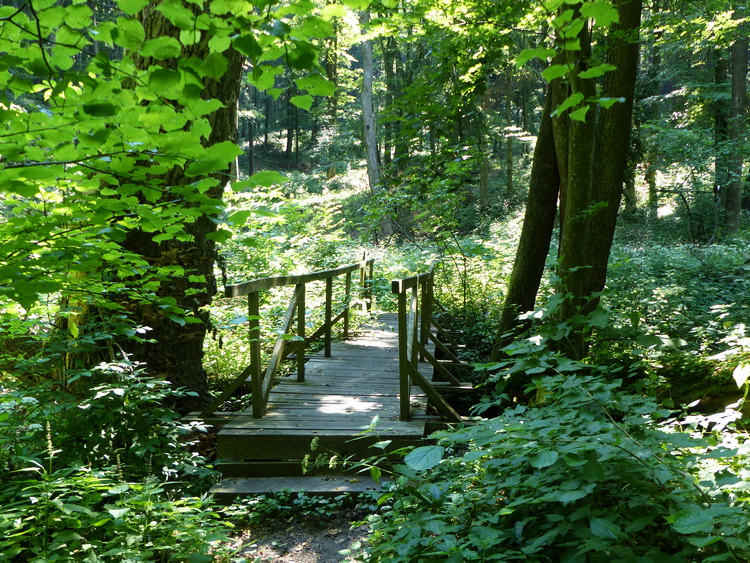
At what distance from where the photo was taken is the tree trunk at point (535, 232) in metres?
6.38

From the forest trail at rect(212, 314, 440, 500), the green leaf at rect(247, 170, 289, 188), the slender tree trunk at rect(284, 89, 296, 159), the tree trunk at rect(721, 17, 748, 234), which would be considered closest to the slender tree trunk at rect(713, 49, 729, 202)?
the tree trunk at rect(721, 17, 748, 234)

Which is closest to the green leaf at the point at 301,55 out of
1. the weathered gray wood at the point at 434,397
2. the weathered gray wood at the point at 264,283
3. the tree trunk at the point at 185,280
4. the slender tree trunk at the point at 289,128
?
the weathered gray wood at the point at 264,283

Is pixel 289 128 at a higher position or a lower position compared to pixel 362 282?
higher

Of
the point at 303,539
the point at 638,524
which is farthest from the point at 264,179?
the point at 303,539

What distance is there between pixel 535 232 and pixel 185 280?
14.0 feet

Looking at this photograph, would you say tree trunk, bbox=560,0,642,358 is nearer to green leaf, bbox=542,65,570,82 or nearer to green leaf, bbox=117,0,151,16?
green leaf, bbox=542,65,570,82

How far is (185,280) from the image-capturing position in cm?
520

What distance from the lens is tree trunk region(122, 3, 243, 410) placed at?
16.0 ft

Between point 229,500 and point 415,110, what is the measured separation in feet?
17.5

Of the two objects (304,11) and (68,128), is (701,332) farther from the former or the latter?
(68,128)

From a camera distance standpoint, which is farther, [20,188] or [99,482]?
[99,482]

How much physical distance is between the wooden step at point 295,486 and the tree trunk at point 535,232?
290 centimetres

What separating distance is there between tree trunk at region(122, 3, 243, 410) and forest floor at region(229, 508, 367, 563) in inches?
74.7

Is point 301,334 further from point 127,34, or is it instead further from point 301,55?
point 301,55
